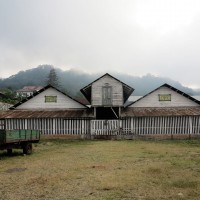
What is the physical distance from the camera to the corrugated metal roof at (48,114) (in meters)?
34.9

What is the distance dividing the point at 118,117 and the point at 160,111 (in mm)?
4756

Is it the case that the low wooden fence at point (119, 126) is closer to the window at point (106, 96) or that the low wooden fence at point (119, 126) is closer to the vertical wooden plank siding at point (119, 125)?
the vertical wooden plank siding at point (119, 125)

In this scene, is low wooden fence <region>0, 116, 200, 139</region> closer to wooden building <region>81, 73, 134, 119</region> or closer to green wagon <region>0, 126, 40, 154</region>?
wooden building <region>81, 73, 134, 119</region>

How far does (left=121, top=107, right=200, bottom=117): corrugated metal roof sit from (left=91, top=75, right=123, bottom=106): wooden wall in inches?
62.8

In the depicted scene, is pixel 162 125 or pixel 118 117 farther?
pixel 118 117

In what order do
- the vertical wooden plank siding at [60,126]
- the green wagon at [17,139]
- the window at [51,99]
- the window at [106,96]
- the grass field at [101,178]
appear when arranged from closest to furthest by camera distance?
1. the grass field at [101,178]
2. the green wagon at [17,139]
3. the vertical wooden plank siding at [60,126]
4. the window at [106,96]
5. the window at [51,99]

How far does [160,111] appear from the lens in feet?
118

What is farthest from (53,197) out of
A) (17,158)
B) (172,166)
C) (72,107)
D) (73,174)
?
(72,107)

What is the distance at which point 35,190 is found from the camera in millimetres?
11328

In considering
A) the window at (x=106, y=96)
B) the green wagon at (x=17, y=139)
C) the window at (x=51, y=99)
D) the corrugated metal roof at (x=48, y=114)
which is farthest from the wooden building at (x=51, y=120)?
the green wagon at (x=17, y=139)

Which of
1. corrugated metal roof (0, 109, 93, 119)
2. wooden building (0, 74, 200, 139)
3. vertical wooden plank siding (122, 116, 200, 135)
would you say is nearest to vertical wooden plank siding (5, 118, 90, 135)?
wooden building (0, 74, 200, 139)

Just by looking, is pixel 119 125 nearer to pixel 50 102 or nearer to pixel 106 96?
pixel 106 96

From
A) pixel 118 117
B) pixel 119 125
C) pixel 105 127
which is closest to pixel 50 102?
pixel 105 127

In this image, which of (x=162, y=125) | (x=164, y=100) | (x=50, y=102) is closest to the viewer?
(x=162, y=125)
